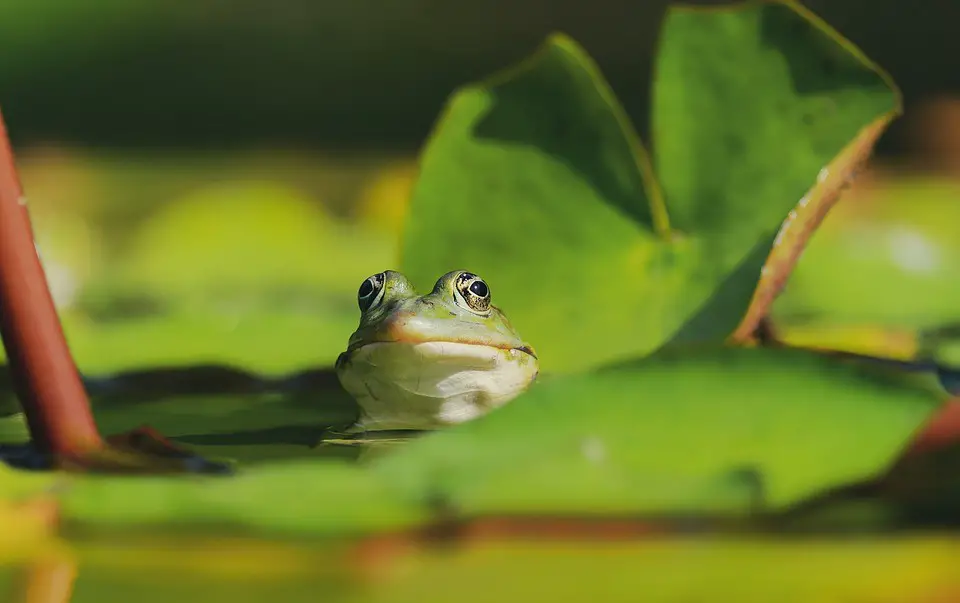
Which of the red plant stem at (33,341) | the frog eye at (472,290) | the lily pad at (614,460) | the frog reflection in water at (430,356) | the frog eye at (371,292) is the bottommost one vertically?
the lily pad at (614,460)

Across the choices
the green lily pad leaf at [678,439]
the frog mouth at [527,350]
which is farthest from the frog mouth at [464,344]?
the green lily pad leaf at [678,439]

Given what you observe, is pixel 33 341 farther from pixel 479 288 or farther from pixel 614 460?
pixel 479 288

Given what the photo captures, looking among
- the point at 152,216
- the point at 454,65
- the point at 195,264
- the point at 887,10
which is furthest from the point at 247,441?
the point at 887,10

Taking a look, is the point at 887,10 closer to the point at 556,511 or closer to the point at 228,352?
the point at 228,352

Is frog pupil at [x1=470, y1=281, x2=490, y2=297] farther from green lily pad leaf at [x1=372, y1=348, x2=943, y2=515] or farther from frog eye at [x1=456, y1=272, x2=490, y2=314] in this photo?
green lily pad leaf at [x1=372, y1=348, x2=943, y2=515]

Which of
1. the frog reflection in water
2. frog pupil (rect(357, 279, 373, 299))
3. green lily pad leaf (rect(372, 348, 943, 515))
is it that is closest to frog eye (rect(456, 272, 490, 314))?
the frog reflection in water

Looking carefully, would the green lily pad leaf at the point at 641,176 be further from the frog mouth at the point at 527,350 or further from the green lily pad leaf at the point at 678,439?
the green lily pad leaf at the point at 678,439
